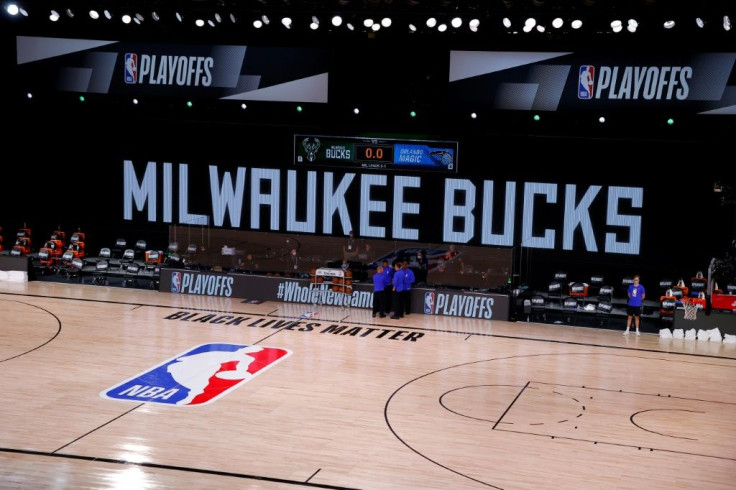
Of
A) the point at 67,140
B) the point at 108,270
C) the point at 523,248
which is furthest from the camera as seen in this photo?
the point at 67,140

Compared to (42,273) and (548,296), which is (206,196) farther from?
(548,296)

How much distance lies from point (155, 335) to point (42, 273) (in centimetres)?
950

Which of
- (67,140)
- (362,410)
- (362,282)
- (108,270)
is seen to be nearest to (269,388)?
(362,410)

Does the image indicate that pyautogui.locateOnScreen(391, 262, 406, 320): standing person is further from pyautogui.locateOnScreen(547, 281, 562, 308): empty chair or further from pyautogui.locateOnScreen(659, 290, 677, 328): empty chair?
pyautogui.locateOnScreen(659, 290, 677, 328): empty chair

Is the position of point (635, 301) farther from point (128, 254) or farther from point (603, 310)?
point (128, 254)

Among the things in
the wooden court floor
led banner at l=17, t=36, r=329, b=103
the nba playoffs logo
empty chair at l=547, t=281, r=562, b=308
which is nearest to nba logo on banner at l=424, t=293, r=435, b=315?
the wooden court floor

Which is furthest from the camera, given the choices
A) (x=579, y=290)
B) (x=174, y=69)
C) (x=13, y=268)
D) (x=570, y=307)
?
(x=13, y=268)

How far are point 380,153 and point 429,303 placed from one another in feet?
15.8

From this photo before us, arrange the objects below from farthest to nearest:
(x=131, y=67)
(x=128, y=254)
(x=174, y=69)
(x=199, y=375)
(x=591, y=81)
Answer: (x=128, y=254), (x=131, y=67), (x=174, y=69), (x=591, y=81), (x=199, y=375)

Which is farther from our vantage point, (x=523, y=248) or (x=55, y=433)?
(x=523, y=248)

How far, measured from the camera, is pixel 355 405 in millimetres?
17219

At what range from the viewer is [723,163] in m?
25.6

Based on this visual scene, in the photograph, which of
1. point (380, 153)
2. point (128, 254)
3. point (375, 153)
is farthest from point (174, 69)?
point (380, 153)

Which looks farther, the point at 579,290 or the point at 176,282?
the point at 176,282
